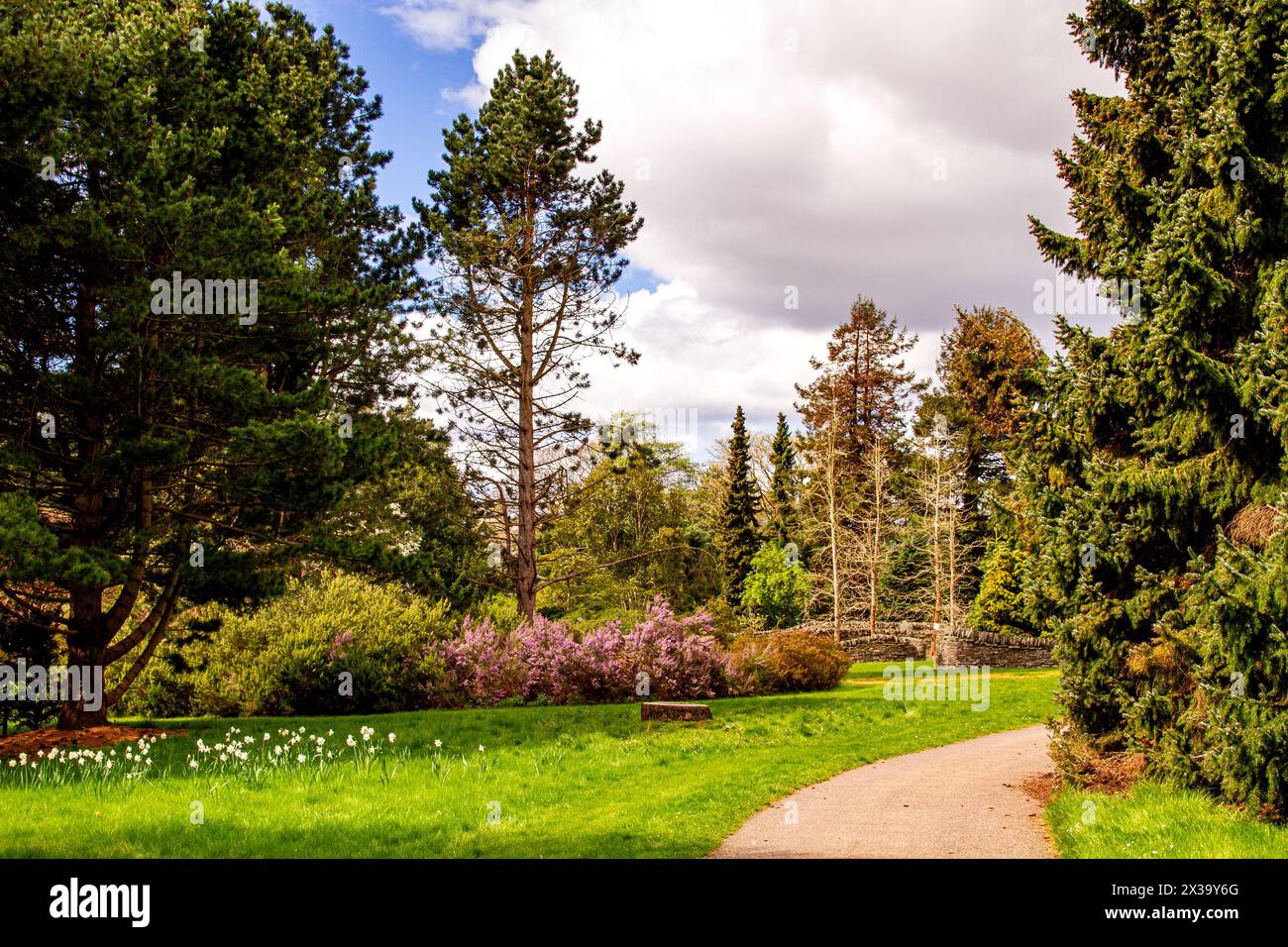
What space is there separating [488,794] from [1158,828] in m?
6.08

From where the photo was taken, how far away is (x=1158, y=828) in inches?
262

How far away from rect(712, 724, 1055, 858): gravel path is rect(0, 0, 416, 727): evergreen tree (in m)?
7.63

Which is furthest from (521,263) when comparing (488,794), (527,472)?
(488,794)

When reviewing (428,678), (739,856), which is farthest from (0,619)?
(739,856)

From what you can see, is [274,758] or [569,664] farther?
[569,664]

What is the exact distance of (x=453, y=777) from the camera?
9602mm

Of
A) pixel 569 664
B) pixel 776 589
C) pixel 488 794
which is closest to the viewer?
pixel 488 794

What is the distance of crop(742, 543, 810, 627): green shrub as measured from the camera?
3566cm

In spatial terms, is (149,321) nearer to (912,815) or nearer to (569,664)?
(569,664)

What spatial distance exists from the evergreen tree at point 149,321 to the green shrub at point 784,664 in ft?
36.9

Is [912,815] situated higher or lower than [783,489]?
lower

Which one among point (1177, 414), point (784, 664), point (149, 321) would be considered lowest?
A: point (784, 664)

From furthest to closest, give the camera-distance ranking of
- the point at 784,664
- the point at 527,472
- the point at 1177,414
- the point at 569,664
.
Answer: the point at 527,472, the point at 784,664, the point at 569,664, the point at 1177,414

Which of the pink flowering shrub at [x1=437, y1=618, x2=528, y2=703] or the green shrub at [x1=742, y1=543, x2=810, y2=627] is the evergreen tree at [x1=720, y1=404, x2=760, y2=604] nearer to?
the green shrub at [x1=742, y1=543, x2=810, y2=627]
